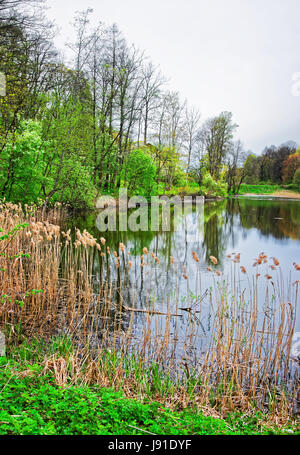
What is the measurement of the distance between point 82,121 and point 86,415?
18538 mm

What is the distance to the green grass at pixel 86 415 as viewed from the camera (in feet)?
8.36

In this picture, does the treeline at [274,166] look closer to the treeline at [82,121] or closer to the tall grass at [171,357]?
the treeline at [82,121]

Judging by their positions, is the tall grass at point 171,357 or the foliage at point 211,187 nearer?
the tall grass at point 171,357

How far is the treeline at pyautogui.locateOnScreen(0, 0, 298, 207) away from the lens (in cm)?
1159

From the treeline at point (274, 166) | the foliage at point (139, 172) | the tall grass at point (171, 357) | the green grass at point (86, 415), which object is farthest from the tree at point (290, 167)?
the green grass at point (86, 415)

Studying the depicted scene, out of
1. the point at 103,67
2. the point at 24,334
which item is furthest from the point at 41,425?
the point at 103,67

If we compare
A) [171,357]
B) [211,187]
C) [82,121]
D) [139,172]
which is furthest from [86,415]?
[211,187]

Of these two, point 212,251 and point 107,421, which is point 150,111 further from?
point 107,421

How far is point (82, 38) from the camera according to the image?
70.0 feet

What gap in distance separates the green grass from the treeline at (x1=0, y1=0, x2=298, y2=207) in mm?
8301

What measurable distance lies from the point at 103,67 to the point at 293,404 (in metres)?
26.8

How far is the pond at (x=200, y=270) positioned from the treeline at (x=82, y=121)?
3627 millimetres

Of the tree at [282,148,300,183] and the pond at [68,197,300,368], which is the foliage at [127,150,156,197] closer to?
the pond at [68,197,300,368]

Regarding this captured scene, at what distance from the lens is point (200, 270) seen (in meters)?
9.94
